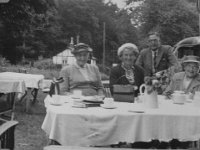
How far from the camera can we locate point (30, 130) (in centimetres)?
597

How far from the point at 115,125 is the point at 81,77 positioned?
5.94 feet

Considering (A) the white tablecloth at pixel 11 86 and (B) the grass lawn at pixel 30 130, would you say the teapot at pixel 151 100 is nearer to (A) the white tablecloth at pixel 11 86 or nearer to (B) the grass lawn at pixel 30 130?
(B) the grass lawn at pixel 30 130

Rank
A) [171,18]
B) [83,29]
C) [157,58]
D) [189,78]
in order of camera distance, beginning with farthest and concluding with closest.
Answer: [83,29]
[171,18]
[157,58]
[189,78]

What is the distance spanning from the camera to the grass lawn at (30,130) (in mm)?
5044

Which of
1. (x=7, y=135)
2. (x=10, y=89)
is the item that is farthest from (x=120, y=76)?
(x=10, y=89)

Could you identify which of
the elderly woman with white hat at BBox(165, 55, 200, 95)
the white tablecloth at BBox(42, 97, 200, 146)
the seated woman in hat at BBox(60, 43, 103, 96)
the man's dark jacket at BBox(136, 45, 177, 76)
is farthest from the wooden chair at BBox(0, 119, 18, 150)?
the man's dark jacket at BBox(136, 45, 177, 76)

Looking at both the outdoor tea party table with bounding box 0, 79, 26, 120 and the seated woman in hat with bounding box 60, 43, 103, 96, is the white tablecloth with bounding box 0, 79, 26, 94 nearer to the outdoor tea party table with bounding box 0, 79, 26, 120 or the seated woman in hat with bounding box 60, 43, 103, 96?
the outdoor tea party table with bounding box 0, 79, 26, 120

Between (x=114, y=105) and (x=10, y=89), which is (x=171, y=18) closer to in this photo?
(x=10, y=89)

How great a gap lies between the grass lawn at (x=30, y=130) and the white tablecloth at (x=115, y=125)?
2.15m

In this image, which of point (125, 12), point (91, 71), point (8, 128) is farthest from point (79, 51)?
point (125, 12)

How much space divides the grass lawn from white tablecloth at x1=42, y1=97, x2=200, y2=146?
7.06 feet

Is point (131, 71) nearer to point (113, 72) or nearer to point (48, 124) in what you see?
point (113, 72)

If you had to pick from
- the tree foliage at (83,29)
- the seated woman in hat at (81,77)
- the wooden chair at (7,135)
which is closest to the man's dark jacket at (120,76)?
the seated woman in hat at (81,77)

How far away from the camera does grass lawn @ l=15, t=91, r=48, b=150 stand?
5.04 meters
